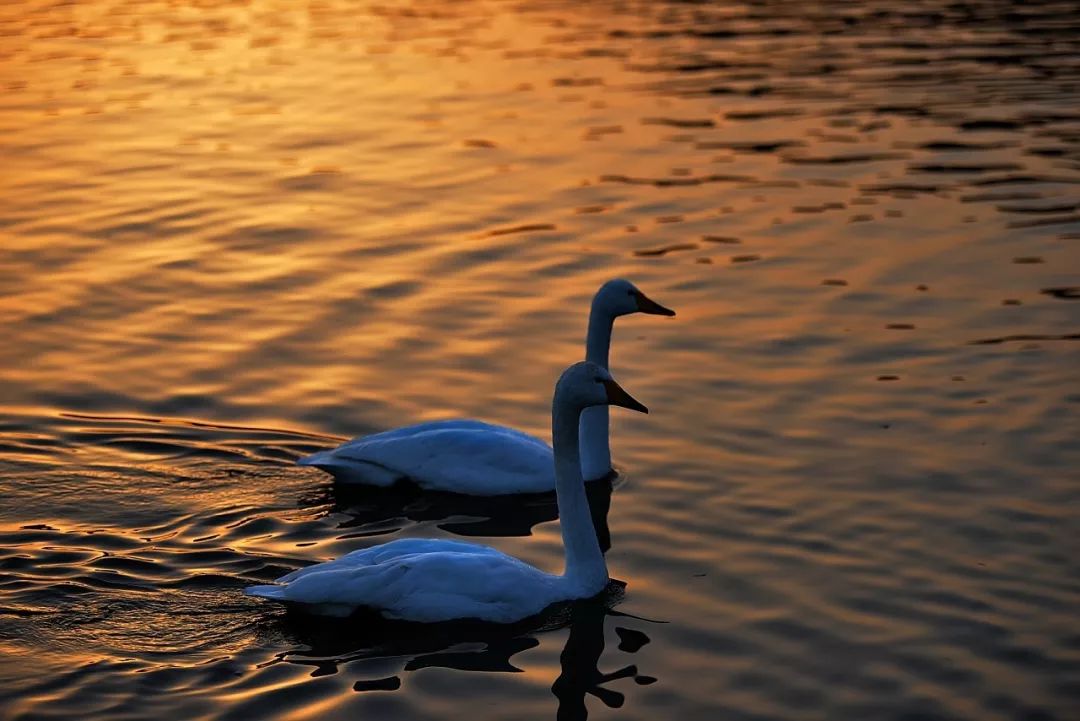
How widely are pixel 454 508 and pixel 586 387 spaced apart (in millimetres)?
1833

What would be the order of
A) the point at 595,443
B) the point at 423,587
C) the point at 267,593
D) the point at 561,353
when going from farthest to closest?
the point at 561,353 → the point at 595,443 → the point at 423,587 → the point at 267,593

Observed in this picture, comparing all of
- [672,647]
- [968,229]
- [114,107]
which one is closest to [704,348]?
[968,229]

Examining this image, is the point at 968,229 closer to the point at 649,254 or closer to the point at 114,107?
the point at 649,254

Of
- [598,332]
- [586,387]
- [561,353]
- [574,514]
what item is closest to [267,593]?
[574,514]

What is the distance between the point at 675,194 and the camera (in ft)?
58.3

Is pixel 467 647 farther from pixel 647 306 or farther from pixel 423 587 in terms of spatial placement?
pixel 647 306

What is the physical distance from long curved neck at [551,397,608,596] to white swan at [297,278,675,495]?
4.37ft

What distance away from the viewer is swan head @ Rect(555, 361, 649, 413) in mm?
9492

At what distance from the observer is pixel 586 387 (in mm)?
9492

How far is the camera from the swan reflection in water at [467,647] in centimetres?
834

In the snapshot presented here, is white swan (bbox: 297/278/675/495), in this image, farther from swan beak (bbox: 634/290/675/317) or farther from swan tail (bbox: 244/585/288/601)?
swan tail (bbox: 244/585/288/601)

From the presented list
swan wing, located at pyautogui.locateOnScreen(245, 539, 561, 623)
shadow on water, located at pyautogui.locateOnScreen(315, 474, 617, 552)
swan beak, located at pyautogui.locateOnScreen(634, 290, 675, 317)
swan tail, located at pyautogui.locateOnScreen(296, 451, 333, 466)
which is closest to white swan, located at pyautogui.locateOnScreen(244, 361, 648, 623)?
swan wing, located at pyautogui.locateOnScreen(245, 539, 561, 623)

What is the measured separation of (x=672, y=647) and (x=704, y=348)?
5003 mm

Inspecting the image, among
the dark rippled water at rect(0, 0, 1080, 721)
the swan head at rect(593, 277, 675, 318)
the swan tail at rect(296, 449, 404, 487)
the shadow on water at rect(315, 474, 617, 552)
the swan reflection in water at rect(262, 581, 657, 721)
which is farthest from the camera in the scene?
the swan head at rect(593, 277, 675, 318)
